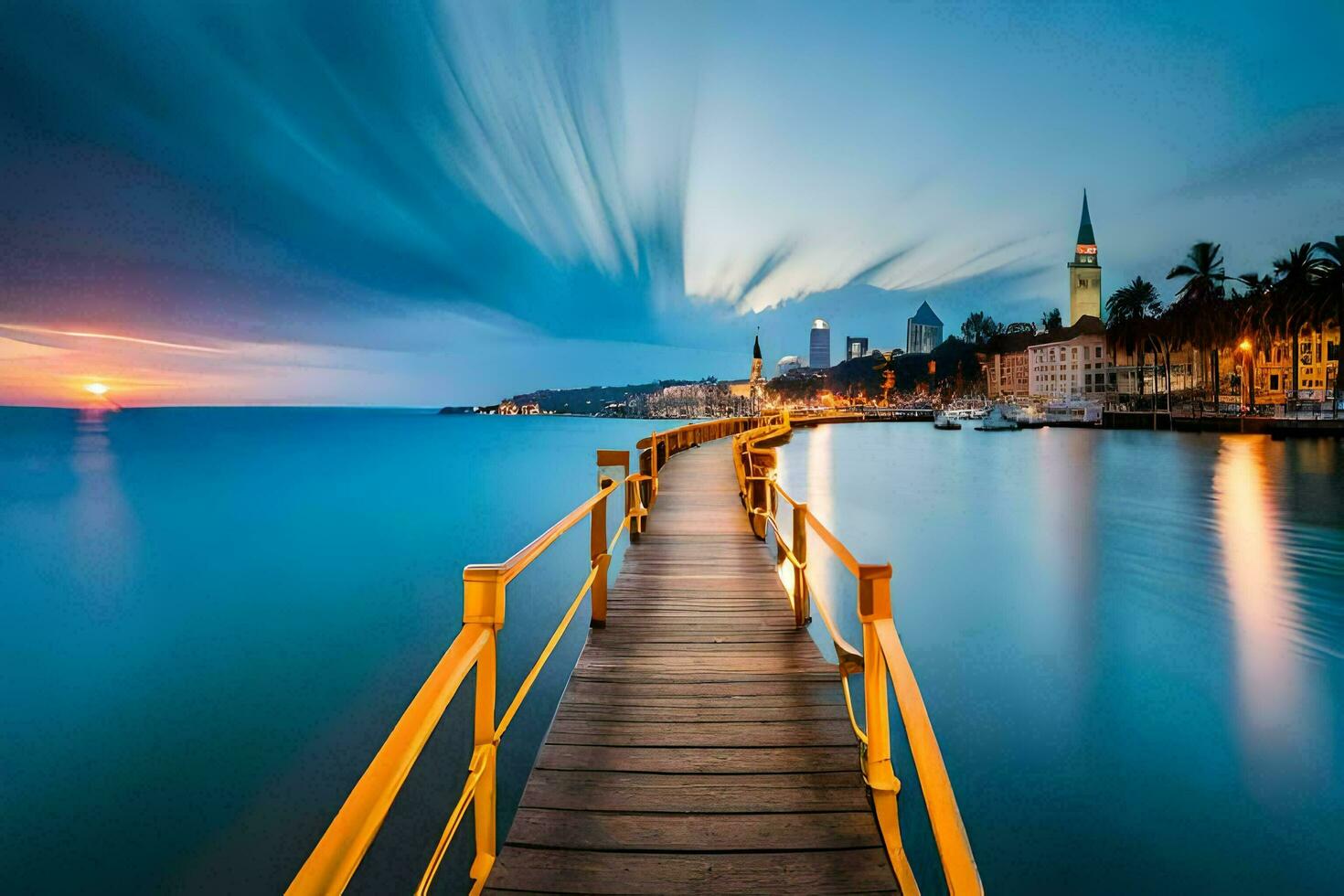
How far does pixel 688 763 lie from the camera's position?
326cm

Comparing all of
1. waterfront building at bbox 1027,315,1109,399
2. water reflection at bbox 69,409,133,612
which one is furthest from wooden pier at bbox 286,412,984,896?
waterfront building at bbox 1027,315,1109,399

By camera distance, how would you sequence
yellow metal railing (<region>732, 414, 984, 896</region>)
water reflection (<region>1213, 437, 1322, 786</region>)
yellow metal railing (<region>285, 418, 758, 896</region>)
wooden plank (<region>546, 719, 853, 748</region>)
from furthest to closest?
water reflection (<region>1213, 437, 1322, 786</region>) → wooden plank (<region>546, 719, 853, 748</region>) → yellow metal railing (<region>732, 414, 984, 896</region>) → yellow metal railing (<region>285, 418, 758, 896</region>)

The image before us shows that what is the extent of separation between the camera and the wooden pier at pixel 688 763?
172cm

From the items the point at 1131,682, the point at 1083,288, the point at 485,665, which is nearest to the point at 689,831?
the point at 485,665

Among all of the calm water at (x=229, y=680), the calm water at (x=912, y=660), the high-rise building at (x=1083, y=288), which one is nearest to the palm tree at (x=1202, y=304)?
the calm water at (x=912, y=660)

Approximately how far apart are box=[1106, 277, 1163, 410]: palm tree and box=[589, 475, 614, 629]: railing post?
253 ft

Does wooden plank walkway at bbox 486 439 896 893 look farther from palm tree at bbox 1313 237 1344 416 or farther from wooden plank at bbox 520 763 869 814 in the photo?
palm tree at bbox 1313 237 1344 416

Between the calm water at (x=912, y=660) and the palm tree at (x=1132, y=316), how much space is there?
48.6m

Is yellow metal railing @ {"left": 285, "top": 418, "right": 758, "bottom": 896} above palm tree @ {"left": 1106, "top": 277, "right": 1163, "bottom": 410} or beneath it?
beneath

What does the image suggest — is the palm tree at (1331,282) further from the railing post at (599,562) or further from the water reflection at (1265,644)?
the railing post at (599,562)

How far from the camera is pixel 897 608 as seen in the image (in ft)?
34.8

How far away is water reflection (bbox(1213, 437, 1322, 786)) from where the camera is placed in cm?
654

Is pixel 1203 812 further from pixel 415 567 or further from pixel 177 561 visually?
pixel 177 561

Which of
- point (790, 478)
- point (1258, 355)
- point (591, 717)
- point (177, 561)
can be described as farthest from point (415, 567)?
point (1258, 355)
